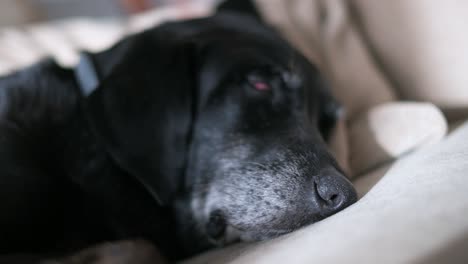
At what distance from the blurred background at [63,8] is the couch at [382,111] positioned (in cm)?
109

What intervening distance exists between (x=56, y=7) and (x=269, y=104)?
386 centimetres

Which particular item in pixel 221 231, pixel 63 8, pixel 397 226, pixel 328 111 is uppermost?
pixel 397 226

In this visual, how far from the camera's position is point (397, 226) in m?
0.64

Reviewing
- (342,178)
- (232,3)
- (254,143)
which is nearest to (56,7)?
(232,3)

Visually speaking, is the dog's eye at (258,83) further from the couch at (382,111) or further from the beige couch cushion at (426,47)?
the beige couch cushion at (426,47)

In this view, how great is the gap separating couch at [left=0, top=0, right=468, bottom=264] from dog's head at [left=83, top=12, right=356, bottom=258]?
0.11m

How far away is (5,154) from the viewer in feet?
3.69

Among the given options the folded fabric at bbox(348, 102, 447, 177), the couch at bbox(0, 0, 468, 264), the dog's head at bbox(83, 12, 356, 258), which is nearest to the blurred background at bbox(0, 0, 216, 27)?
the couch at bbox(0, 0, 468, 264)

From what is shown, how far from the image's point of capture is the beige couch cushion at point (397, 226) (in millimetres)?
565

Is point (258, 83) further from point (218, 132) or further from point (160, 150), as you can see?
point (160, 150)

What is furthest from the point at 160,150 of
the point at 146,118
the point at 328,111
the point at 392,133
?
the point at 392,133

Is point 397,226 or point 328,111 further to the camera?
point 328,111

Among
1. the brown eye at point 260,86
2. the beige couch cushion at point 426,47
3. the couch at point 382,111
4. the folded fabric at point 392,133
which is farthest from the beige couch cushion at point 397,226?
the beige couch cushion at point 426,47

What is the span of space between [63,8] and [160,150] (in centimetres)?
385
